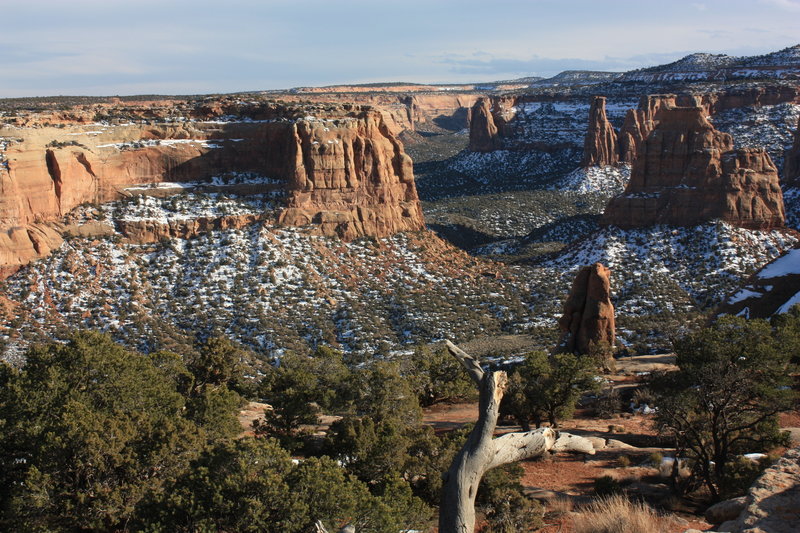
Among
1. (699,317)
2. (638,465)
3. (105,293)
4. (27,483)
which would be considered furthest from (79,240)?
(699,317)

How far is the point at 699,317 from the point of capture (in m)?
50.7

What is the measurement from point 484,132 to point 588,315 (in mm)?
113729

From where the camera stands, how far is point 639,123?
383 ft

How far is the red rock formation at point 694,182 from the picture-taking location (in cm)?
6425

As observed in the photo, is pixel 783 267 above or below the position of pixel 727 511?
below

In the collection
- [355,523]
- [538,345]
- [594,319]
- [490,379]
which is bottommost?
[538,345]

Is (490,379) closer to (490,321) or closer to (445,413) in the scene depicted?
(445,413)

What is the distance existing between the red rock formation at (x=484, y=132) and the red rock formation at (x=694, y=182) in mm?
76746

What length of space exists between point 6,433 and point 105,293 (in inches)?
1173

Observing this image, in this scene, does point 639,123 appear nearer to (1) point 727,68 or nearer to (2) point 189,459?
(1) point 727,68

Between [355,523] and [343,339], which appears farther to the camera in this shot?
[343,339]

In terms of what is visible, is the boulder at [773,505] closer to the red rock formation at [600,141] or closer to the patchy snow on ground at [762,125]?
the patchy snow on ground at [762,125]

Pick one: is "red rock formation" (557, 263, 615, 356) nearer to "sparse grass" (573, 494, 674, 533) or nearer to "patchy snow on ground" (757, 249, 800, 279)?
"patchy snow on ground" (757, 249, 800, 279)

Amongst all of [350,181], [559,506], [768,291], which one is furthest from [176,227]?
[559,506]
